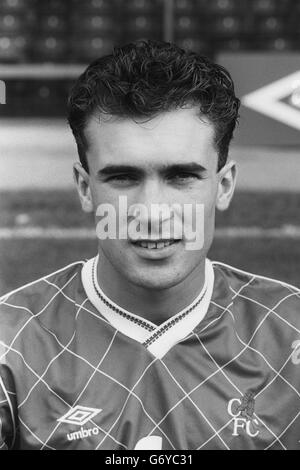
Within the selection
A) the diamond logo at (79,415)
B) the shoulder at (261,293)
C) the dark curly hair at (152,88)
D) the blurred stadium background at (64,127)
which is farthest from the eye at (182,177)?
the blurred stadium background at (64,127)

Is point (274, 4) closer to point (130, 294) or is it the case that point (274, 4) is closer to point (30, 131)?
point (30, 131)

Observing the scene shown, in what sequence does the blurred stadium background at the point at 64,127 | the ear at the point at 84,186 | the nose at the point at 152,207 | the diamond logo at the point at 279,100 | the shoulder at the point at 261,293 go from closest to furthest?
the nose at the point at 152,207, the ear at the point at 84,186, the shoulder at the point at 261,293, the diamond logo at the point at 279,100, the blurred stadium background at the point at 64,127

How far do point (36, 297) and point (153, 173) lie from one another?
1.40 feet

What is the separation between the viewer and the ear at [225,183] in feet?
5.70

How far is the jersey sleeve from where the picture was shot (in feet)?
5.35

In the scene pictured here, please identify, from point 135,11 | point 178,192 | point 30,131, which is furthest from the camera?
point 30,131

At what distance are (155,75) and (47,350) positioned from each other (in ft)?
2.02

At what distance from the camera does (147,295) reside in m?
1.71

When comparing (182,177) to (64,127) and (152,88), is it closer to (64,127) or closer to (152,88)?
(152,88)

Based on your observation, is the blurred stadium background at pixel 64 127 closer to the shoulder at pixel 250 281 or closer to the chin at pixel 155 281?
the shoulder at pixel 250 281

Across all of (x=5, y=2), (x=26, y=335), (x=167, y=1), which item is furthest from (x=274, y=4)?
(x=26, y=335)

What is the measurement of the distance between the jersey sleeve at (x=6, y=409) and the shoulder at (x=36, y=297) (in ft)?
0.40

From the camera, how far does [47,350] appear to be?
66.2 inches

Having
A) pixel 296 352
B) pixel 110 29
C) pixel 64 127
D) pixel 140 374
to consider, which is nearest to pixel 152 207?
pixel 140 374
